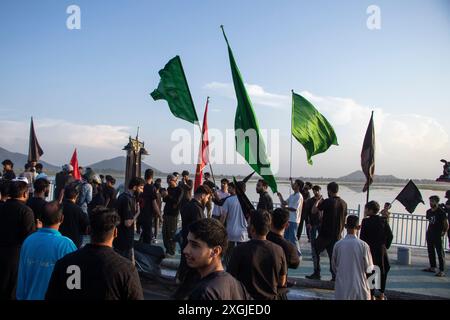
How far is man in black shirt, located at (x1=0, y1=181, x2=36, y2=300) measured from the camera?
4.88m

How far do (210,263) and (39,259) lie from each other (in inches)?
69.1

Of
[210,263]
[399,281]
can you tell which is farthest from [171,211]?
[210,263]

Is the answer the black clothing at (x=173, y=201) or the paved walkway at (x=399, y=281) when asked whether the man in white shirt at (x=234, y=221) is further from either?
the black clothing at (x=173, y=201)

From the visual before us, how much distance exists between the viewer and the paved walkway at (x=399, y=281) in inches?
304

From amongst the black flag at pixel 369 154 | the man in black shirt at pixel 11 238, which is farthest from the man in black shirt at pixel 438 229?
the man in black shirt at pixel 11 238

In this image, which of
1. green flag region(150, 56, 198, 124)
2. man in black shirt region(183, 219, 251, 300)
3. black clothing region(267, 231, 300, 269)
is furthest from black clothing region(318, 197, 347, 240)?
man in black shirt region(183, 219, 251, 300)

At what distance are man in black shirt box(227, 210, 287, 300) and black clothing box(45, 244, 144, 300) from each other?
3.70 feet

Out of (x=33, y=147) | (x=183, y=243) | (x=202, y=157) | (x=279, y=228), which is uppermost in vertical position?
(x=33, y=147)

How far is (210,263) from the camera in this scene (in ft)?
8.67

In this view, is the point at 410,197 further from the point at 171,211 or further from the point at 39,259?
the point at 39,259

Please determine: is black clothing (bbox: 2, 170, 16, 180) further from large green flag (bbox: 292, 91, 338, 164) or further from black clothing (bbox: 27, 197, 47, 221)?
large green flag (bbox: 292, 91, 338, 164)

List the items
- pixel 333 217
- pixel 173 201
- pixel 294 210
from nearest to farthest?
pixel 333 217, pixel 294 210, pixel 173 201
